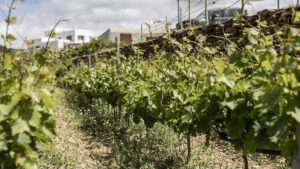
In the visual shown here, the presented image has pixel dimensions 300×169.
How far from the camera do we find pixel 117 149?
683 centimetres

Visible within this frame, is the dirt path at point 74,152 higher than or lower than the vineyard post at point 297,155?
lower

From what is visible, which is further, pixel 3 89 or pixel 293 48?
pixel 3 89

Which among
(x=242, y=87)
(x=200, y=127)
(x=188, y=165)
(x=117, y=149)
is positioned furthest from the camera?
(x=117, y=149)

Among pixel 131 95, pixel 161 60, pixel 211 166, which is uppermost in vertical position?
pixel 161 60

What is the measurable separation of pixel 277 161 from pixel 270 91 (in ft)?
11.8

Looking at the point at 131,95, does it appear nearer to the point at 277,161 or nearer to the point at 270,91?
the point at 277,161

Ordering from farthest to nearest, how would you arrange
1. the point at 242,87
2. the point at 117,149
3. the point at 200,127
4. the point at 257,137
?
1. the point at 117,149
2. the point at 200,127
3. the point at 242,87
4. the point at 257,137

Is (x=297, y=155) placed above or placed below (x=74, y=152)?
above

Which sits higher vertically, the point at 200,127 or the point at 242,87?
the point at 242,87

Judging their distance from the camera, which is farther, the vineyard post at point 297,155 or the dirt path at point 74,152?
the dirt path at point 74,152

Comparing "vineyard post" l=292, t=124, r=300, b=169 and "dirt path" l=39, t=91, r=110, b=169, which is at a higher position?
"vineyard post" l=292, t=124, r=300, b=169

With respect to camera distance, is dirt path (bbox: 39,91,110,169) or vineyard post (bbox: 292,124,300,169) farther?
dirt path (bbox: 39,91,110,169)

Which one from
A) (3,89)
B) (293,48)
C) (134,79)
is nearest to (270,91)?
(293,48)

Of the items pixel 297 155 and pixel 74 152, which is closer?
pixel 297 155
